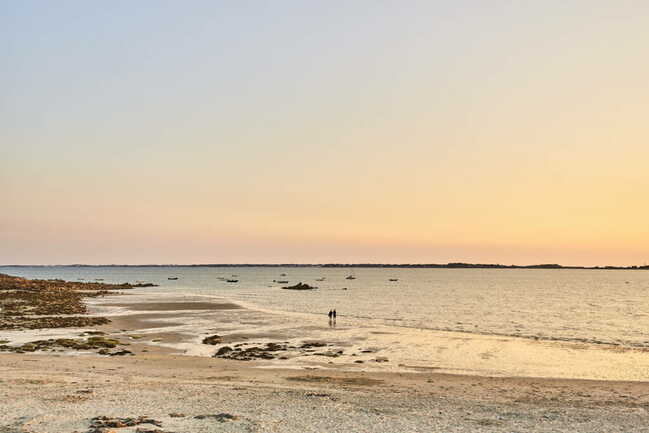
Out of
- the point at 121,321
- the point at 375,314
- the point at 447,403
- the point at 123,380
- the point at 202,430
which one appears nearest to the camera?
the point at 202,430

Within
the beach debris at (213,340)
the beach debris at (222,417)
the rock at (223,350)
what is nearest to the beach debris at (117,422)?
the beach debris at (222,417)

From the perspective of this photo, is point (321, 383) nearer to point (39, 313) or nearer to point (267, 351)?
point (267, 351)

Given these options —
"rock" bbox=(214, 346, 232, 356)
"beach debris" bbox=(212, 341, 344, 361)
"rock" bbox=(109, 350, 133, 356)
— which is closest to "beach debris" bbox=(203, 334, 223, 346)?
"beach debris" bbox=(212, 341, 344, 361)

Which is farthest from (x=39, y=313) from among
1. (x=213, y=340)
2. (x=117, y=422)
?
(x=117, y=422)

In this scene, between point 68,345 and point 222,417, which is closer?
point 222,417

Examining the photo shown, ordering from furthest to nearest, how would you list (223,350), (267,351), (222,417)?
(267,351) → (223,350) → (222,417)

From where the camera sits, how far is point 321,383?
25.3 meters

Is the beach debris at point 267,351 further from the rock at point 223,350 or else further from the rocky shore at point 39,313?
the rocky shore at point 39,313

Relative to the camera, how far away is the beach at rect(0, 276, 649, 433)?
17984 millimetres

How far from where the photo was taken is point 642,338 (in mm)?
48531

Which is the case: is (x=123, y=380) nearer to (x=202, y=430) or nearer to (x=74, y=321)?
(x=202, y=430)

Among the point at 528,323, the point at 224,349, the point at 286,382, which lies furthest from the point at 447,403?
the point at 528,323

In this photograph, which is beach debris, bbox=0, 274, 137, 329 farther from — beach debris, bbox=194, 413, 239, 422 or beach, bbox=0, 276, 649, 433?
beach debris, bbox=194, 413, 239, 422

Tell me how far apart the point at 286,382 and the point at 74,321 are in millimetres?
31427
